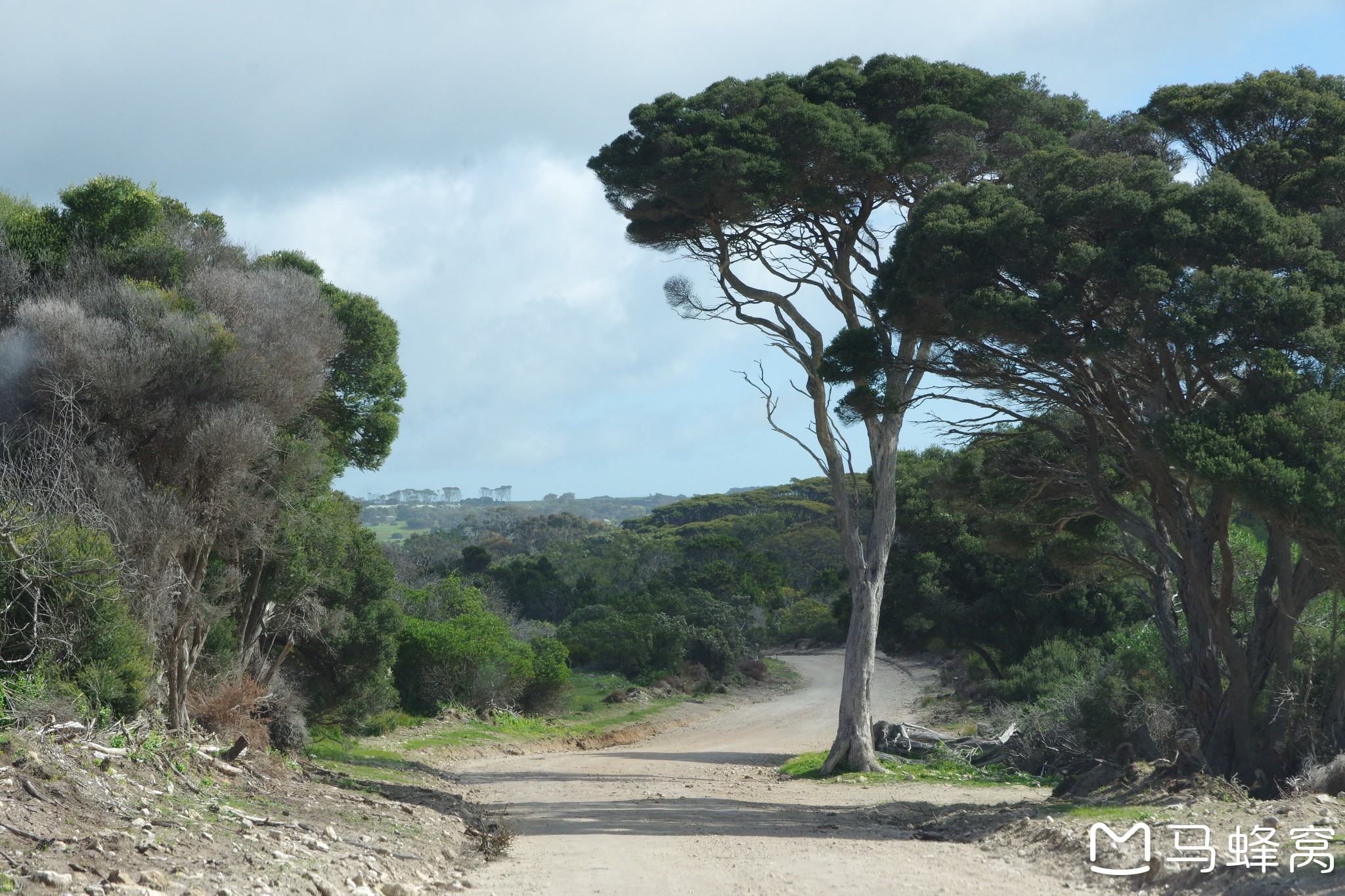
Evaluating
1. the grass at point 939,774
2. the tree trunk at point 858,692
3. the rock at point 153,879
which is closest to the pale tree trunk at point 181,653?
the rock at point 153,879

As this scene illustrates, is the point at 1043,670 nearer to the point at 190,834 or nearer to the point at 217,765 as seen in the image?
the point at 217,765

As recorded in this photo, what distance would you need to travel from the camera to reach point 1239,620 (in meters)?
16.7

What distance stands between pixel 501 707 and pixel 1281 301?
22391 millimetres

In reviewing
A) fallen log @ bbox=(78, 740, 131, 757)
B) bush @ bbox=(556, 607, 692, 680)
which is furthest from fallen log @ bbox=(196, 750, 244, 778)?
bush @ bbox=(556, 607, 692, 680)

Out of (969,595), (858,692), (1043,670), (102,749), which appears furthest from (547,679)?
(102,749)

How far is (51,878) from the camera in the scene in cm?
568

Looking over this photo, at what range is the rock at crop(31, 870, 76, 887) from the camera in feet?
18.6

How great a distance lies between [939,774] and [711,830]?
20.9 feet

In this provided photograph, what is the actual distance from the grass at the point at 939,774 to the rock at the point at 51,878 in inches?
490

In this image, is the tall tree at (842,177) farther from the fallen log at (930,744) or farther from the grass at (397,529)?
the grass at (397,529)

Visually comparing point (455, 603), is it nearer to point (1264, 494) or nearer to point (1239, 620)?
point (1239, 620)

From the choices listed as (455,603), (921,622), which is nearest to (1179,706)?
(921,622)

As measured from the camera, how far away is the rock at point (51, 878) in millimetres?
5664

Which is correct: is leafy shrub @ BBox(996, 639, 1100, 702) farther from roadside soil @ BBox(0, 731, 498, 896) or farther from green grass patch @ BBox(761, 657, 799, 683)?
green grass patch @ BBox(761, 657, 799, 683)
